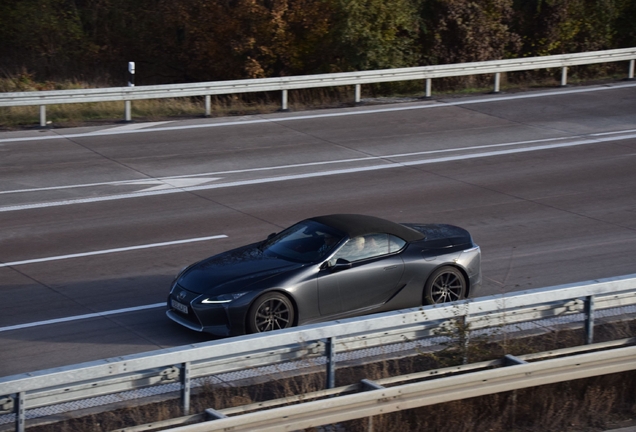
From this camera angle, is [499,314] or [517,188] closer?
[499,314]

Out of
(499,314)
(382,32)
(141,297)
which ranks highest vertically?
(382,32)

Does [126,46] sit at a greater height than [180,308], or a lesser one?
greater

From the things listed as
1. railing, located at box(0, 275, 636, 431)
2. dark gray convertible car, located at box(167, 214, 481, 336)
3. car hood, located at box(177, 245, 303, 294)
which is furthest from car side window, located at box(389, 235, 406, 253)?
railing, located at box(0, 275, 636, 431)

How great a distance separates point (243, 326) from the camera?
9.42 metres

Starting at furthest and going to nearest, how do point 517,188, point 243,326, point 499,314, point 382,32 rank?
point 382,32, point 517,188, point 243,326, point 499,314

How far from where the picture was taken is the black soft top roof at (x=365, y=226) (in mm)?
10406

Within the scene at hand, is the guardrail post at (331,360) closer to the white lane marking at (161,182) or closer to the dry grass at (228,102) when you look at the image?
the white lane marking at (161,182)

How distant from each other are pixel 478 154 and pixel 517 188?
2.67 m

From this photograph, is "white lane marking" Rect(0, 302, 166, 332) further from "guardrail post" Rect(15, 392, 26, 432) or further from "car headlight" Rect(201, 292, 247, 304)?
"guardrail post" Rect(15, 392, 26, 432)

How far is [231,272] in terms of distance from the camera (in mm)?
9906

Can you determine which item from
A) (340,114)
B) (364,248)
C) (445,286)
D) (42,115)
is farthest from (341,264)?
(340,114)

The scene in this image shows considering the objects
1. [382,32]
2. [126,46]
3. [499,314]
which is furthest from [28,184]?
[126,46]

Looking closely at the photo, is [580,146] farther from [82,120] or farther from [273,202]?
[82,120]

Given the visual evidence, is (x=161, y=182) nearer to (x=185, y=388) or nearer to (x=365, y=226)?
(x=365, y=226)
